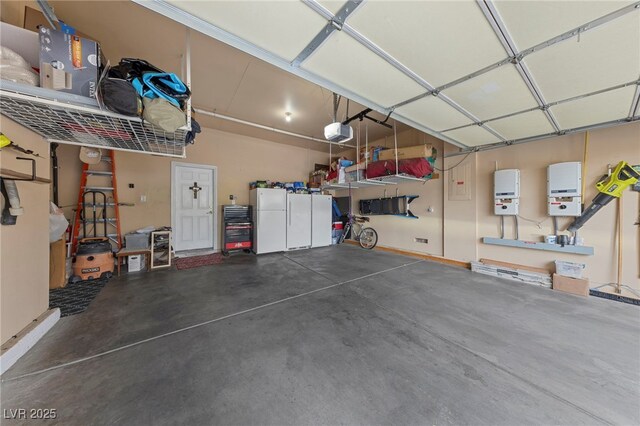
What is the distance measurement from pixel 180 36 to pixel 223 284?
3386 millimetres

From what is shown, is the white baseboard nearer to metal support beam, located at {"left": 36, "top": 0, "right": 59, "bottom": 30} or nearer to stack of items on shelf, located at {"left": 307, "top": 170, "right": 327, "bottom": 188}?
metal support beam, located at {"left": 36, "top": 0, "right": 59, "bottom": 30}

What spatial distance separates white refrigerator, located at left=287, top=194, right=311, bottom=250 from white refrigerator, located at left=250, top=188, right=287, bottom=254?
147mm

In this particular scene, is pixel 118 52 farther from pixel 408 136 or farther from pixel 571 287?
pixel 571 287

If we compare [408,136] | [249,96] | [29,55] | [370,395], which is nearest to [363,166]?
[408,136]

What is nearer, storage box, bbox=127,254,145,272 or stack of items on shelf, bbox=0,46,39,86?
stack of items on shelf, bbox=0,46,39,86

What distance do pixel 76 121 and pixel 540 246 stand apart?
6284 millimetres

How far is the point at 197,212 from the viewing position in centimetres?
518

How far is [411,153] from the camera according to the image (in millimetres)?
4109

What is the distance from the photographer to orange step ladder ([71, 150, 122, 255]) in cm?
377

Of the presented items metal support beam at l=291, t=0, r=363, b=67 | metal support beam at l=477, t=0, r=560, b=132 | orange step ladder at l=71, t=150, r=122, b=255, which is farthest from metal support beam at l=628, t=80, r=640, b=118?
orange step ladder at l=71, t=150, r=122, b=255

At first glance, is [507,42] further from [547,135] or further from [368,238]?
[368,238]

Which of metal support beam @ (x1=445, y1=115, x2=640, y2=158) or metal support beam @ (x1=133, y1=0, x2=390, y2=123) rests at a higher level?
metal support beam @ (x1=133, y1=0, x2=390, y2=123)

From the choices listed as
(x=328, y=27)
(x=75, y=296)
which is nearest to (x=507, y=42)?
(x=328, y=27)

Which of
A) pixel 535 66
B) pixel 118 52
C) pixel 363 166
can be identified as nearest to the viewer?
pixel 535 66
